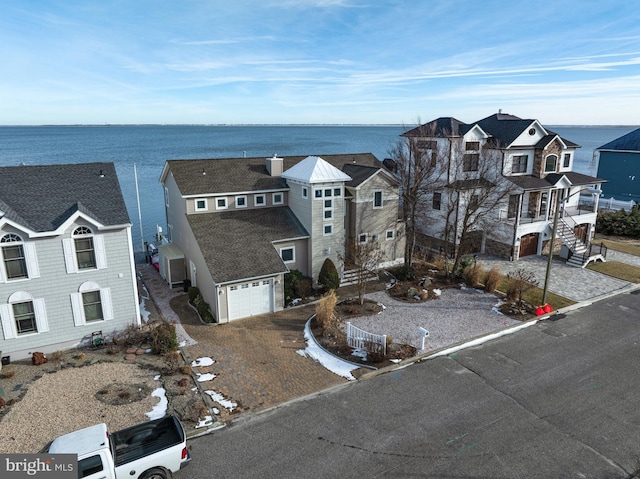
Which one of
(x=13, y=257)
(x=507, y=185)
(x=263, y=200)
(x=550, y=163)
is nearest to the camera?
(x=13, y=257)

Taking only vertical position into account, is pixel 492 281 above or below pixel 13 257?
below

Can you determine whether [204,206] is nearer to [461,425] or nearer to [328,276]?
[328,276]

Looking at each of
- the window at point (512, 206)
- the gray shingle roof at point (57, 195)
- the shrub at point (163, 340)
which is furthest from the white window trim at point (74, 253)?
the window at point (512, 206)

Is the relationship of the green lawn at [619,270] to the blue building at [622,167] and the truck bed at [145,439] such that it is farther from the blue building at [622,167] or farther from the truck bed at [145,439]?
the truck bed at [145,439]

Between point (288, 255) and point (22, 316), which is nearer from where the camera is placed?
point (22, 316)

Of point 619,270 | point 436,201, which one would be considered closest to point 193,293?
point 436,201

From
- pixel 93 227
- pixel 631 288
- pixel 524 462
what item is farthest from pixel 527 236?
pixel 93 227
